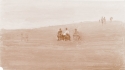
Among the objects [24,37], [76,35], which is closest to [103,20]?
[76,35]

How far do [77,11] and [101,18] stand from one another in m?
0.19

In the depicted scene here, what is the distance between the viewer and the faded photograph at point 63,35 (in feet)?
5.07

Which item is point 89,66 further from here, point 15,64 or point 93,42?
point 15,64

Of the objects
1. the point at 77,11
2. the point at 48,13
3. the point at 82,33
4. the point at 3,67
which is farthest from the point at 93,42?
the point at 3,67

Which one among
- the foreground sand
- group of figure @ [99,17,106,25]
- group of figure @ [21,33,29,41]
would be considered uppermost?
group of figure @ [99,17,106,25]

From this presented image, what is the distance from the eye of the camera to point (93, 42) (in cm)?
156

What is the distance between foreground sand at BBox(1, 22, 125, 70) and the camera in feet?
5.08

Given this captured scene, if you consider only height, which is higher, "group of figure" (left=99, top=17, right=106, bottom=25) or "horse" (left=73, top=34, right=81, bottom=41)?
"group of figure" (left=99, top=17, right=106, bottom=25)

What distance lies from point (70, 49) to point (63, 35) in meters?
0.12

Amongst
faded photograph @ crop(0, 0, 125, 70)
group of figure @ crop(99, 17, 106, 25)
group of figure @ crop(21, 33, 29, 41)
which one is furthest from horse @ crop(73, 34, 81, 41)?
group of figure @ crop(21, 33, 29, 41)

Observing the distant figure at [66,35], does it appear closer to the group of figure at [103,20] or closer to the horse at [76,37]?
the horse at [76,37]

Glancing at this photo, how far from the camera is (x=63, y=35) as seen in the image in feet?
5.06

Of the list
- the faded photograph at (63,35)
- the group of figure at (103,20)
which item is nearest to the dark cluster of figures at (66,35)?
the faded photograph at (63,35)

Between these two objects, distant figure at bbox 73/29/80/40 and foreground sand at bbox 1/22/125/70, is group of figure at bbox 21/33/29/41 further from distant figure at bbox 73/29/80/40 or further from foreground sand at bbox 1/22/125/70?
distant figure at bbox 73/29/80/40
